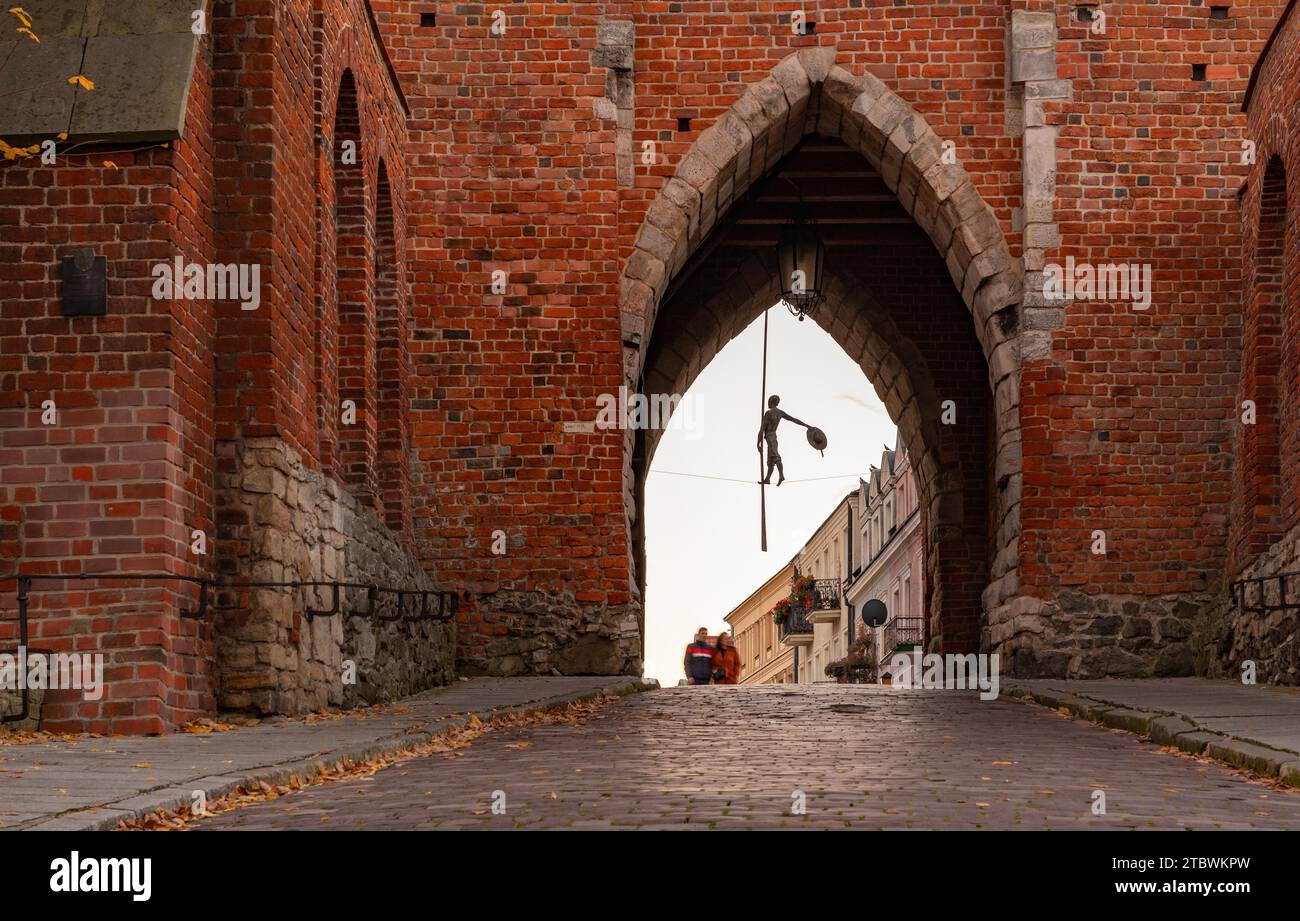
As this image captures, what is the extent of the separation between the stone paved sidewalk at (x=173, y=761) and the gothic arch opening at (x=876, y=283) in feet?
21.4

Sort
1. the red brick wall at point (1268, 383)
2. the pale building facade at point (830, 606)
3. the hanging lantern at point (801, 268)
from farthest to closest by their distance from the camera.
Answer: the pale building facade at point (830, 606) → the hanging lantern at point (801, 268) → the red brick wall at point (1268, 383)

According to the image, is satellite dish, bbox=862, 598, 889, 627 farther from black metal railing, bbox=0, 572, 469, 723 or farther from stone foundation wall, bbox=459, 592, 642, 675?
black metal railing, bbox=0, 572, 469, 723

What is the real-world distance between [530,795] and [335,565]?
576cm

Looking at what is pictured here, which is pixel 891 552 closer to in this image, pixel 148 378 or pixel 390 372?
pixel 390 372

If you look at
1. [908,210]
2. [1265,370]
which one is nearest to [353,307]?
[908,210]

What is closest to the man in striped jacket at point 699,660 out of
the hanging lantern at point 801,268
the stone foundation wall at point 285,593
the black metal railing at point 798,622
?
the hanging lantern at point 801,268

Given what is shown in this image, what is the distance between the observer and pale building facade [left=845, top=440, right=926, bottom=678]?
4141cm

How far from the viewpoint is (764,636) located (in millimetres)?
70688

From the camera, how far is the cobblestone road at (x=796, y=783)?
21.2 ft

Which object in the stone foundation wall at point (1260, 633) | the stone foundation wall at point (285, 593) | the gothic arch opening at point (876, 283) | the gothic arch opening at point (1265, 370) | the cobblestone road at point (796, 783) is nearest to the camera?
the cobblestone road at point (796, 783)

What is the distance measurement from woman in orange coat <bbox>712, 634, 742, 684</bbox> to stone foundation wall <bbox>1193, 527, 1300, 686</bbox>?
7443 mm

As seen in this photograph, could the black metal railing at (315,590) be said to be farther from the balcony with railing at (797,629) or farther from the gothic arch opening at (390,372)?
the balcony with railing at (797,629)
